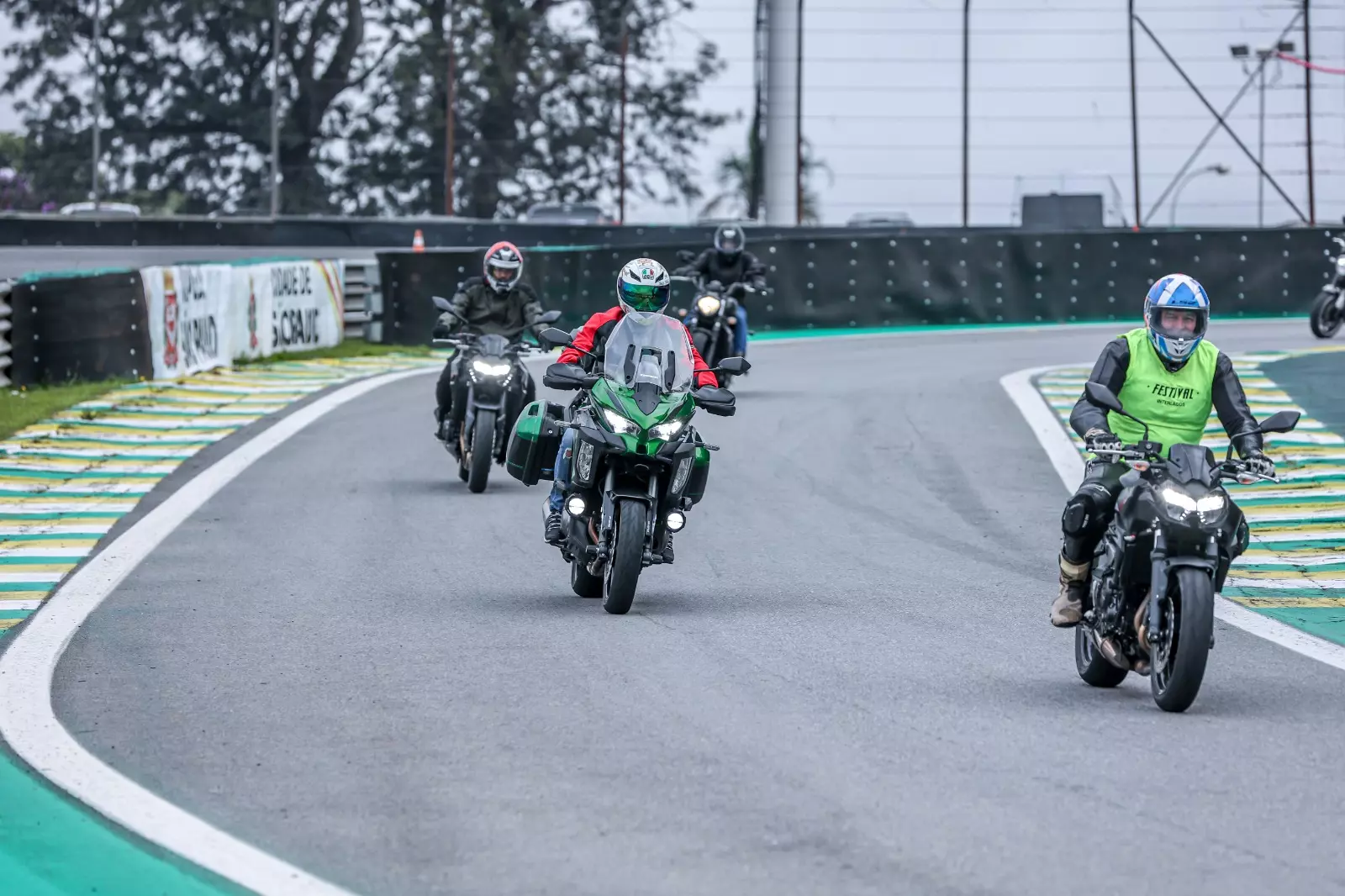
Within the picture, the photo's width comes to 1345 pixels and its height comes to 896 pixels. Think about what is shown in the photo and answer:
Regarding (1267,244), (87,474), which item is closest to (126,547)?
(87,474)

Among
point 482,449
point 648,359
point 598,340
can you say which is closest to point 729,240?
point 482,449

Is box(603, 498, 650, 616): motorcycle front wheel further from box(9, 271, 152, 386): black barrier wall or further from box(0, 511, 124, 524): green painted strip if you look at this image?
box(9, 271, 152, 386): black barrier wall

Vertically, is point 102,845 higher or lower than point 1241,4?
lower

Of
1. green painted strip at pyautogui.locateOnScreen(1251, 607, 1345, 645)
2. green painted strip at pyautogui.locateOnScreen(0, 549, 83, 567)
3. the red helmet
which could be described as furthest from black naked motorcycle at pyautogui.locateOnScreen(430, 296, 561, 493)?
green painted strip at pyautogui.locateOnScreen(1251, 607, 1345, 645)

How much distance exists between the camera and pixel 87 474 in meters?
15.7

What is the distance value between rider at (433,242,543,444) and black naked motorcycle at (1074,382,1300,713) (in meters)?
7.80

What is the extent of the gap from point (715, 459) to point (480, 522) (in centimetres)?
362

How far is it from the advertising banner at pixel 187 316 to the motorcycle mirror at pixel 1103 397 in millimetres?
14978

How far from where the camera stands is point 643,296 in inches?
423

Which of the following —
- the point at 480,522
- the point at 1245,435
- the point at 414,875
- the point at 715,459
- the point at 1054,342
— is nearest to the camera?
the point at 414,875

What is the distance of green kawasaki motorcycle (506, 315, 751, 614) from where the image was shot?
1023 centimetres

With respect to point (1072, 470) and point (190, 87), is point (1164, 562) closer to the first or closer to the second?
point (1072, 470)

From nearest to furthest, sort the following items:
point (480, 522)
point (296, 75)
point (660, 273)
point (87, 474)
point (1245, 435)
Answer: point (1245, 435) → point (660, 273) → point (480, 522) → point (87, 474) → point (296, 75)

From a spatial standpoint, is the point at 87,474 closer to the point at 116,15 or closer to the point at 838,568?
the point at 838,568
